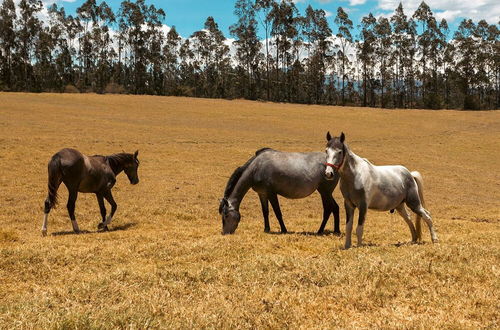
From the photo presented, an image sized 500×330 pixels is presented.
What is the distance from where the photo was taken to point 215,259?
845 centimetres

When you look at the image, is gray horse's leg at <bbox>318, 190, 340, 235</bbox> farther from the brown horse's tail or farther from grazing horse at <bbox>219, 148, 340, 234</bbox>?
the brown horse's tail

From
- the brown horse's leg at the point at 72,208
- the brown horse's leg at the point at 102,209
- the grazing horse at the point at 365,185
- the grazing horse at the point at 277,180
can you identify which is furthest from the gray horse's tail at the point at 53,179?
the grazing horse at the point at 365,185

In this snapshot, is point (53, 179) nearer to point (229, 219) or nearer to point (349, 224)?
point (229, 219)

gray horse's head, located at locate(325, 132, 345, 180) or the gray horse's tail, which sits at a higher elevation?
gray horse's head, located at locate(325, 132, 345, 180)

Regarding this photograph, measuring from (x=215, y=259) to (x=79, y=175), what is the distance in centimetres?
686

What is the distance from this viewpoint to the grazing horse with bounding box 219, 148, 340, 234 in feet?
41.9

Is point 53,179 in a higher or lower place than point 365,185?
lower

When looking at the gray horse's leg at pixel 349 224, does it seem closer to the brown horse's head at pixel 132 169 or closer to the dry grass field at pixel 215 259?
the dry grass field at pixel 215 259

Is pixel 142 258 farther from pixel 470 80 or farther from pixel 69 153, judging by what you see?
pixel 470 80

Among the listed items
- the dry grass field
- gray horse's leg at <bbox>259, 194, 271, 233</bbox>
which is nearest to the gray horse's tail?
the dry grass field

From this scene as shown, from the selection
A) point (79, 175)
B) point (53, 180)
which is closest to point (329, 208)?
point (79, 175)

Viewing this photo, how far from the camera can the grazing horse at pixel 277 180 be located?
12781mm

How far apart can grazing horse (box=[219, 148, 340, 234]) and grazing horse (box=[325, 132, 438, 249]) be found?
2.83 meters

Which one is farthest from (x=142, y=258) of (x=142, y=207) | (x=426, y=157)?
(x=426, y=157)
